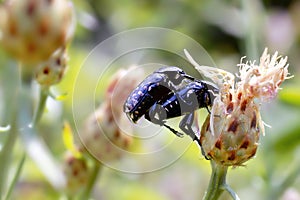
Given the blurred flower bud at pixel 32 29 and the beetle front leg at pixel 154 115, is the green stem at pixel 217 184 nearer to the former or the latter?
the beetle front leg at pixel 154 115

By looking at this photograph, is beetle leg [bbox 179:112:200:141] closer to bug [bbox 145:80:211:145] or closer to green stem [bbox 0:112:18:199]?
bug [bbox 145:80:211:145]

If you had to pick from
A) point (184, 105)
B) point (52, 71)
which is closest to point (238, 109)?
point (184, 105)

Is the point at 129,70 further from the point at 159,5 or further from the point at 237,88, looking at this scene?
the point at 159,5

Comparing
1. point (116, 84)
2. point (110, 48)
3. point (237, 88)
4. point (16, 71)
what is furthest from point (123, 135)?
point (110, 48)

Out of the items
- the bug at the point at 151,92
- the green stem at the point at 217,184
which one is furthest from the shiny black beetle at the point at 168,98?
the green stem at the point at 217,184

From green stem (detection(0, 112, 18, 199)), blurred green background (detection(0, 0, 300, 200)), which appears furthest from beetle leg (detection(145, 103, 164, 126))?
green stem (detection(0, 112, 18, 199))

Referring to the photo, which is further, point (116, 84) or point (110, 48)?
point (110, 48)
